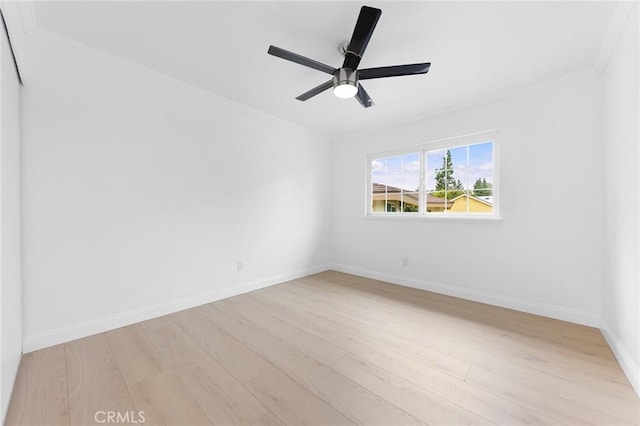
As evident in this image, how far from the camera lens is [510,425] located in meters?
1.25

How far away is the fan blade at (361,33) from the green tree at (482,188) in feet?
7.16

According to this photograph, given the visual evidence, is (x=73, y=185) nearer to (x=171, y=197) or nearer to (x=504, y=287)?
(x=171, y=197)

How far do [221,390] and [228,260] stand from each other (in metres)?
1.74

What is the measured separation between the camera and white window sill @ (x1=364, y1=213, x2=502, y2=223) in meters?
2.91

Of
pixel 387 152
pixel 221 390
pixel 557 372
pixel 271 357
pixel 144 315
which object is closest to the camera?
pixel 221 390

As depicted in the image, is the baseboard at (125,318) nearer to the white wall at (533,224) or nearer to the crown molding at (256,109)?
the crown molding at (256,109)

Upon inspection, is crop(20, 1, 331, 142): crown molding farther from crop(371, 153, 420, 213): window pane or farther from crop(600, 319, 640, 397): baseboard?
crop(600, 319, 640, 397): baseboard

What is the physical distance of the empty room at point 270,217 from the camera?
149 centimetres

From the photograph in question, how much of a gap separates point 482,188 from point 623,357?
1860 mm

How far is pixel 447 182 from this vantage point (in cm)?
337

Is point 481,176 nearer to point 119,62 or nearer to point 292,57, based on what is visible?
point 292,57

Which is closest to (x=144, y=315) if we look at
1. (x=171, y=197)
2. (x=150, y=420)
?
(x=171, y=197)

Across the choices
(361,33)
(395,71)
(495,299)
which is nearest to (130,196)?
(361,33)

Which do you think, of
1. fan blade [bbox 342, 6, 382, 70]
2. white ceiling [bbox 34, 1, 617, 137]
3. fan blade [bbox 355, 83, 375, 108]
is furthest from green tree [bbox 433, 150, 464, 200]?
fan blade [bbox 342, 6, 382, 70]
